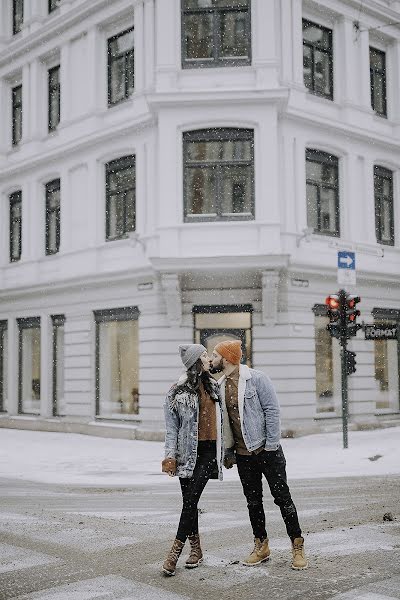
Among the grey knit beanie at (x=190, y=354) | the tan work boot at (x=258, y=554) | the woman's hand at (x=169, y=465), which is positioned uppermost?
the grey knit beanie at (x=190, y=354)

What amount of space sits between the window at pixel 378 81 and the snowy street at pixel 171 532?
11.1m

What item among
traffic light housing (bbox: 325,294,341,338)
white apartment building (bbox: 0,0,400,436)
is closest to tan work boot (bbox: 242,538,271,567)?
traffic light housing (bbox: 325,294,341,338)

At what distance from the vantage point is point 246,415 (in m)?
A: 6.23

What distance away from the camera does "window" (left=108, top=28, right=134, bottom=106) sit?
66.6 feet

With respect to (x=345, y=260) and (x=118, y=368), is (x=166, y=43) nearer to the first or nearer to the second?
(x=345, y=260)

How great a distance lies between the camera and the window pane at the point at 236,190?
59.7ft

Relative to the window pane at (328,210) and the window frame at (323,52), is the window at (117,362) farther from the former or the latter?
the window frame at (323,52)

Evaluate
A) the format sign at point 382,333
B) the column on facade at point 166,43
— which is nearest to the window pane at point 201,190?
the column on facade at point 166,43

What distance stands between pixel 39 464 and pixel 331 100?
12.3 meters

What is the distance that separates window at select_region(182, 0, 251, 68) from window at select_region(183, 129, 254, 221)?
1.86 metres

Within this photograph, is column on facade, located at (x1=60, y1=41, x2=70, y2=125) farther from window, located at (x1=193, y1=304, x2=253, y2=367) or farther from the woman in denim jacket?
the woman in denim jacket

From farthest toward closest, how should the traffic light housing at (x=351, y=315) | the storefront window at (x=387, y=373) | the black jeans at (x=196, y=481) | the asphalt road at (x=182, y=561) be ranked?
the storefront window at (x=387, y=373) < the traffic light housing at (x=351, y=315) < the black jeans at (x=196, y=481) < the asphalt road at (x=182, y=561)

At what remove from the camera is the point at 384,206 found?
848 inches

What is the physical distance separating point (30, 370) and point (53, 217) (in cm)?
463
